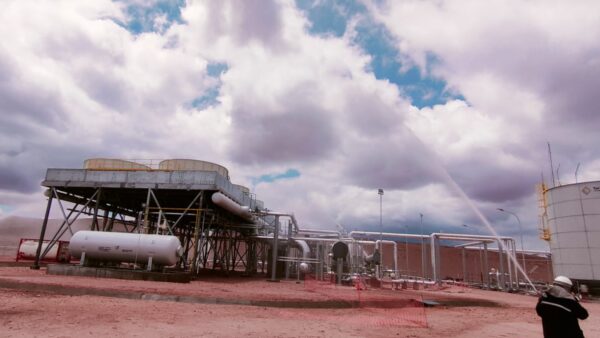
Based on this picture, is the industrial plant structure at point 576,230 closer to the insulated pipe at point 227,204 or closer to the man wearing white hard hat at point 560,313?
the insulated pipe at point 227,204

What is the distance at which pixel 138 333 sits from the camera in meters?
8.85

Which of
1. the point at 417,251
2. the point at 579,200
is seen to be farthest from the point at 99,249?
the point at 417,251

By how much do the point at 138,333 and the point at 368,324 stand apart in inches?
255

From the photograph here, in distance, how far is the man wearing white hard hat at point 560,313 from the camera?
577 cm

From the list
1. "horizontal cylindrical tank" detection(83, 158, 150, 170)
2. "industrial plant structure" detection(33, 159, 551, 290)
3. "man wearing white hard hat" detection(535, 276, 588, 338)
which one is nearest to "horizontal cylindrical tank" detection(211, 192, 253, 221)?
"industrial plant structure" detection(33, 159, 551, 290)

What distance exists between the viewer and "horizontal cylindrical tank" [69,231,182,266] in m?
25.6

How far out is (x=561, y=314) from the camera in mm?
5855

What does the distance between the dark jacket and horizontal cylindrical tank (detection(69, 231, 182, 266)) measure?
23197 mm

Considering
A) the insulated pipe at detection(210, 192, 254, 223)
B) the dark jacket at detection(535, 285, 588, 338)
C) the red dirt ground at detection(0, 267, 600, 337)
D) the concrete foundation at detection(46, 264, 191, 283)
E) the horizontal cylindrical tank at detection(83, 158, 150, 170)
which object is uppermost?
the horizontal cylindrical tank at detection(83, 158, 150, 170)

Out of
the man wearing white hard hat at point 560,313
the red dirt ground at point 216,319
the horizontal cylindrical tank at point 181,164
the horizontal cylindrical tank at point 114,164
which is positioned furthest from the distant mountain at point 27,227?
the man wearing white hard hat at point 560,313

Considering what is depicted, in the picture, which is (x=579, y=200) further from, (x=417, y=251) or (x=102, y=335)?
(x=417, y=251)

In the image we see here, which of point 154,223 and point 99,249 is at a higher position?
point 154,223

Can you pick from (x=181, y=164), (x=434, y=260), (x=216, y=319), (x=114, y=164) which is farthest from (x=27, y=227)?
(x=216, y=319)

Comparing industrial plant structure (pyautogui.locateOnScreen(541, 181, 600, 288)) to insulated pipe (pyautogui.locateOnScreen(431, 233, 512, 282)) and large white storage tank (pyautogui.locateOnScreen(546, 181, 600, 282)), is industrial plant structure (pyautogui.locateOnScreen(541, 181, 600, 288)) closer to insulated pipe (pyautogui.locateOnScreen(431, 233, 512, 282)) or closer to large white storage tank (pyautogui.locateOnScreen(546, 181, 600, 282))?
large white storage tank (pyautogui.locateOnScreen(546, 181, 600, 282))
